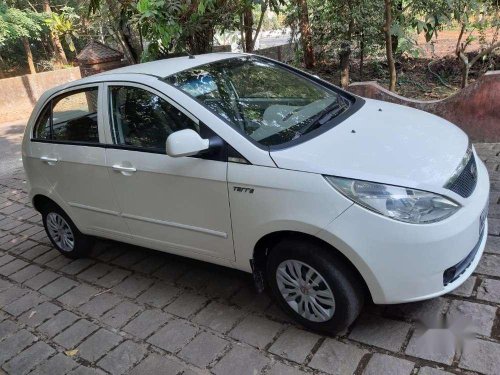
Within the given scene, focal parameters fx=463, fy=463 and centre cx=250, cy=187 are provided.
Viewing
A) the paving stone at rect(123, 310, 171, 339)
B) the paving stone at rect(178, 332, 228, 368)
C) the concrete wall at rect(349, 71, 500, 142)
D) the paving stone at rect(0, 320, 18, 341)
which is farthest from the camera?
the concrete wall at rect(349, 71, 500, 142)

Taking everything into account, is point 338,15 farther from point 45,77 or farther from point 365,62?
point 45,77

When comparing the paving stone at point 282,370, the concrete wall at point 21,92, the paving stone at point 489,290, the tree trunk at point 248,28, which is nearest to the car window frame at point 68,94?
the paving stone at point 282,370

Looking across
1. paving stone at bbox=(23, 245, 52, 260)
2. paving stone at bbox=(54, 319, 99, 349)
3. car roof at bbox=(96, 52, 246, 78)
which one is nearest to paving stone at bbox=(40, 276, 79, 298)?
paving stone at bbox=(54, 319, 99, 349)

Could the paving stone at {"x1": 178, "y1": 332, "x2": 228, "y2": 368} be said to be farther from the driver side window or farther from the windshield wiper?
the windshield wiper

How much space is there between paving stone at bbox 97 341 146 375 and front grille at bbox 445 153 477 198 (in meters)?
2.17

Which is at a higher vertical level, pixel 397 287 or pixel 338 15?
pixel 338 15

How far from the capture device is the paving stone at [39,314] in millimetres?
3605

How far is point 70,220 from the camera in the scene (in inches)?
168

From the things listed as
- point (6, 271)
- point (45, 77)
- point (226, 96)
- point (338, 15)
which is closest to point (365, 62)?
point (338, 15)

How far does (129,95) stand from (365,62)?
21.5ft

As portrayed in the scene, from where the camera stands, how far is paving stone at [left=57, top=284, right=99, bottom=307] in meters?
3.79

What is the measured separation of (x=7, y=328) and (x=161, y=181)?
173cm

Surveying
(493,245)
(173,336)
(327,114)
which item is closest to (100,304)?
(173,336)

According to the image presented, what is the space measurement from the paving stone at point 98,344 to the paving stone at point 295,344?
3.70 ft
